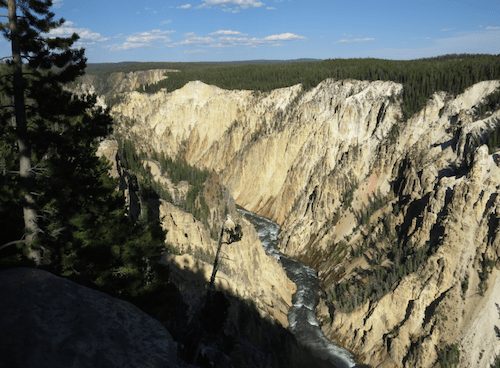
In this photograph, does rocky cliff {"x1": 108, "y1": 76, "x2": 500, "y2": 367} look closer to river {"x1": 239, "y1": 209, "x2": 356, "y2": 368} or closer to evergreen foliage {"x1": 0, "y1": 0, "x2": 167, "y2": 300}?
river {"x1": 239, "y1": 209, "x2": 356, "y2": 368}

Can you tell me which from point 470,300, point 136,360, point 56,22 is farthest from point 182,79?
point 136,360

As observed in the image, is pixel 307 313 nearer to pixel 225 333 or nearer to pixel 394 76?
pixel 225 333

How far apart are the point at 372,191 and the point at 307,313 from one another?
23.6 metres

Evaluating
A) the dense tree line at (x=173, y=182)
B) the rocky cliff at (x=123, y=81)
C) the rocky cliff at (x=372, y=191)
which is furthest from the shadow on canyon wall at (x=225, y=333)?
the rocky cliff at (x=123, y=81)

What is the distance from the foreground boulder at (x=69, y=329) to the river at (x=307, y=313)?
33.0 meters

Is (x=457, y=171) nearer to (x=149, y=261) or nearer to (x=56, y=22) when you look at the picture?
(x=149, y=261)

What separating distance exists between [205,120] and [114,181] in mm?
77944

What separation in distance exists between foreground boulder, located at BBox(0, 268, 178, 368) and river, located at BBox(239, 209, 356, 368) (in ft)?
108

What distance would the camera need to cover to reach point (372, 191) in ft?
191

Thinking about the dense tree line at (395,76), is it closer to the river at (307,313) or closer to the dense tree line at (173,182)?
the river at (307,313)

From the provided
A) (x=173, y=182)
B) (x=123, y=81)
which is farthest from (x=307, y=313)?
(x=123, y=81)

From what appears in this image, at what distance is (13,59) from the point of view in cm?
1105

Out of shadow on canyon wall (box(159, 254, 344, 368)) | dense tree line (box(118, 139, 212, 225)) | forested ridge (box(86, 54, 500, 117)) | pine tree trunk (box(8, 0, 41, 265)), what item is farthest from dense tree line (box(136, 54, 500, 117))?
pine tree trunk (box(8, 0, 41, 265))

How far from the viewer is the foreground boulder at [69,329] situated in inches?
287
